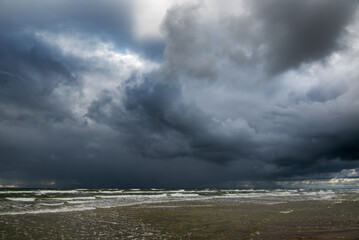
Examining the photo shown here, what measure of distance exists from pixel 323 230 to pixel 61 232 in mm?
15360

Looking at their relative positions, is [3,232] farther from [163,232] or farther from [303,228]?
[303,228]

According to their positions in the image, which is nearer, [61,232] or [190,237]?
[190,237]

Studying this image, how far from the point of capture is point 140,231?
15.4 metres

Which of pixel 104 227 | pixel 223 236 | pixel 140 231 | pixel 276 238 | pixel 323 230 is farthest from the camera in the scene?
pixel 104 227

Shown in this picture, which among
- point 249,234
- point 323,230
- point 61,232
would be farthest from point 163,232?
point 323,230

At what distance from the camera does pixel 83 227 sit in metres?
16.9

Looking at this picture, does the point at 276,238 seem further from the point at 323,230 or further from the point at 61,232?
the point at 61,232

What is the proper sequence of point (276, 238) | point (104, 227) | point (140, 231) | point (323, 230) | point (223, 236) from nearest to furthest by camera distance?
point (276, 238) → point (223, 236) → point (323, 230) → point (140, 231) → point (104, 227)

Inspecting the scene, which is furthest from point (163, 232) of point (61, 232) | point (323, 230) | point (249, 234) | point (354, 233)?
point (354, 233)

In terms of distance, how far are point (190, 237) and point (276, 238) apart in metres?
4.28

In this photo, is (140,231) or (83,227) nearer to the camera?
(140,231)

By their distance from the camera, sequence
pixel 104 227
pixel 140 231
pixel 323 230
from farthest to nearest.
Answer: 1. pixel 104 227
2. pixel 140 231
3. pixel 323 230

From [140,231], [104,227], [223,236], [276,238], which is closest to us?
[276,238]

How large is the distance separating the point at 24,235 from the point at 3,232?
1.99 m
